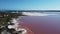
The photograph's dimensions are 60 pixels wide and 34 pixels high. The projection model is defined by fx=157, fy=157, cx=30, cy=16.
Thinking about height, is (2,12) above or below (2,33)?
below

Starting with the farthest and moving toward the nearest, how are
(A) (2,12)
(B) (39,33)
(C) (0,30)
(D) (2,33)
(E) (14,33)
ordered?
(A) (2,12), (B) (39,33), (E) (14,33), (C) (0,30), (D) (2,33)

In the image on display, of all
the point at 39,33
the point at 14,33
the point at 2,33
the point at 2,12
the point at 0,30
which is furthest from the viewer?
the point at 2,12

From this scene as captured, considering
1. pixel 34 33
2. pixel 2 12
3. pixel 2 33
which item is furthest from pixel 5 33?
pixel 2 12

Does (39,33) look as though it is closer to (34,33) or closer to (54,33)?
(34,33)

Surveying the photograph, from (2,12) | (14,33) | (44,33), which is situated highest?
(14,33)

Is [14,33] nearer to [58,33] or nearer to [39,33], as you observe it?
[39,33]

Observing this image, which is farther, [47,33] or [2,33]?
[47,33]

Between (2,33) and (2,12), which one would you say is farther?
(2,12)

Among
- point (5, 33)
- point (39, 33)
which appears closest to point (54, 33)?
point (39, 33)

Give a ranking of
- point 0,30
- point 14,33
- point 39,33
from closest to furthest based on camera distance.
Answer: point 0,30 → point 14,33 → point 39,33
